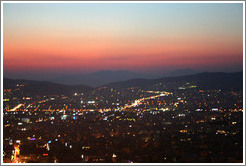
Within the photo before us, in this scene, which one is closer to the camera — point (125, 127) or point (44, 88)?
point (125, 127)

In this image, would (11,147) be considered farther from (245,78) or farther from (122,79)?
(122,79)

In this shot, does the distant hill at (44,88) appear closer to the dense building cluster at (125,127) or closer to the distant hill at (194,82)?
the dense building cluster at (125,127)

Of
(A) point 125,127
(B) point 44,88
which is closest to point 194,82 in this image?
(B) point 44,88

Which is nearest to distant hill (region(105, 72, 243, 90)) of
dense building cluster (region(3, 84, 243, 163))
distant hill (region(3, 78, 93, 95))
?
dense building cluster (region(3, 84, 243, 163))

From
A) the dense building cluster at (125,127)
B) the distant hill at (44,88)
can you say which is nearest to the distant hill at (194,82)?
the dense building cluster at (125,127)

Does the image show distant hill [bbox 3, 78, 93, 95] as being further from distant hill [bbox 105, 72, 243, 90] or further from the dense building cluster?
distant hill [bbox 105, 72, 243, 90]

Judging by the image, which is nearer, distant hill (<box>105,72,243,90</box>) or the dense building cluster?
the dense building cluster

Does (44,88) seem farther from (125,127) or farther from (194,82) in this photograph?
(125,127)
